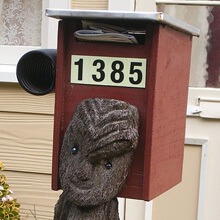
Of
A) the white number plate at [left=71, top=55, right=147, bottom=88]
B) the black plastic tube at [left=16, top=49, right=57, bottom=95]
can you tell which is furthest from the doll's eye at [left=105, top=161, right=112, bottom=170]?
the black plastic tube at [left=16, top=49, right=57, bottom=95]

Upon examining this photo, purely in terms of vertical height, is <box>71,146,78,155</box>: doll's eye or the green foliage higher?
<box>71,146,78,155</box>: doll's eye

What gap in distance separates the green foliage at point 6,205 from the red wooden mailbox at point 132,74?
1.27m

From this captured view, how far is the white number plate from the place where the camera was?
230 centimetres

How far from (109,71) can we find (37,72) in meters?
0.34

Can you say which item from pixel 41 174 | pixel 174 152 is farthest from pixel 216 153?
pixel 174 152

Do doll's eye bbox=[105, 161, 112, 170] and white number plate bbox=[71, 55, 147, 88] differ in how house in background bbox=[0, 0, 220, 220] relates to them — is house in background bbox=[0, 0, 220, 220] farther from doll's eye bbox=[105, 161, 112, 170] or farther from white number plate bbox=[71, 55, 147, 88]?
doll's eye bbox=[105, 161, 112, 170]

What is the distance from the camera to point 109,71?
233 centimetres

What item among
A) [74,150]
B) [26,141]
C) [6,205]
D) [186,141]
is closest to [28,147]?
[26,141]

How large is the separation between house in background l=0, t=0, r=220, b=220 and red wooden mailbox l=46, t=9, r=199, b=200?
1.38 meters

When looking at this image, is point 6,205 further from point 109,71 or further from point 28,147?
point 109,71

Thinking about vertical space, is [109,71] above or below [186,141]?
above

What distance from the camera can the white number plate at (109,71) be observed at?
2305 mm

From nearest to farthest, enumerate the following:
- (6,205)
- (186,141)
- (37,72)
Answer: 1. (37,72)
2. (6,205)
3. (186,141)

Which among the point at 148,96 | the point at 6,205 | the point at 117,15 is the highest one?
the point at 117,15
